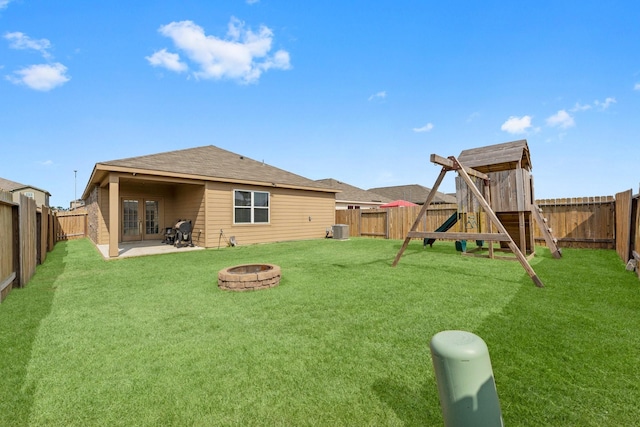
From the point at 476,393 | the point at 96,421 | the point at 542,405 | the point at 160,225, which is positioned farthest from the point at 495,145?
the point at 160,225

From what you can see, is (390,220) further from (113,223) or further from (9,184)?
(9,184)

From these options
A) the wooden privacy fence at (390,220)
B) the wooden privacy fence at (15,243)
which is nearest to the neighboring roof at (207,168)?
the wooden privacy fence at (390,220)

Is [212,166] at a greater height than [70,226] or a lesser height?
greater

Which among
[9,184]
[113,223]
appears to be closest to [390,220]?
[113,223]

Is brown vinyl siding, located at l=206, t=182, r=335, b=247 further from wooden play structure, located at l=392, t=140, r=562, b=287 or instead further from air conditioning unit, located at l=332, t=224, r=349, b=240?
wooden play structure, located at l=392, t=140, r=562, b=287

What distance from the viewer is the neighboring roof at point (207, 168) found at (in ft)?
32.5

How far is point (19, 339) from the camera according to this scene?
3.08 meters

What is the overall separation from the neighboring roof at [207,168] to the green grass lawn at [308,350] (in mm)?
5433

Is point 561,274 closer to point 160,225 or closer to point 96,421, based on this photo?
point 96,421

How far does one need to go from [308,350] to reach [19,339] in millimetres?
3248

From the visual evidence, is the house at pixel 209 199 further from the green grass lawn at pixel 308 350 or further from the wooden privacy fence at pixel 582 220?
the wooden privacy fence at pixel 582 220

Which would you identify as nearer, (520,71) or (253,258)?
(253,258)

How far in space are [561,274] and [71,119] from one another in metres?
21.7

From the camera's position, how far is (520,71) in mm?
9812
